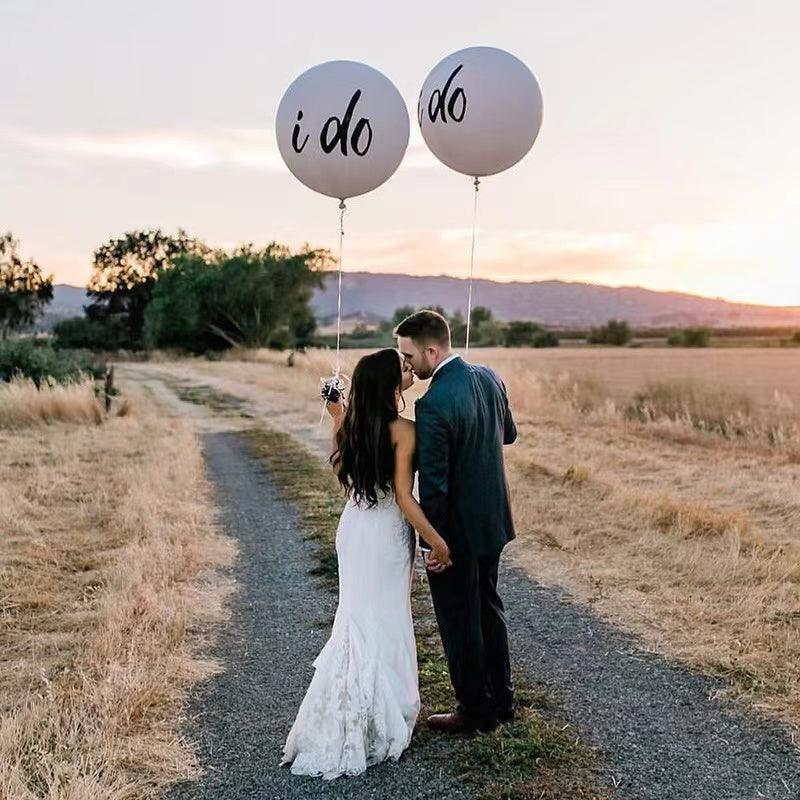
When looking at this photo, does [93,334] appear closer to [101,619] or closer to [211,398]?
[211,398]

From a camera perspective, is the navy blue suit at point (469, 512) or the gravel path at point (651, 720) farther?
the navy blue suit at point (469, 512)

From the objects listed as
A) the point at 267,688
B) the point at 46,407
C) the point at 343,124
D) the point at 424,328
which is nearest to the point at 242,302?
the point at 46,407

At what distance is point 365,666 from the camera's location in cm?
391

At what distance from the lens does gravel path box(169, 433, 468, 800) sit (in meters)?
3.71

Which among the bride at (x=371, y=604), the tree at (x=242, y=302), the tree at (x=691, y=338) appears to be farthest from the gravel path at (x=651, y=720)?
the tree at (x=691, y=338)

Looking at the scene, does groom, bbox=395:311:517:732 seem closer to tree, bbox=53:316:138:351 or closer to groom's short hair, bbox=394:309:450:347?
groom's short hair, bbox=394:309:450:347

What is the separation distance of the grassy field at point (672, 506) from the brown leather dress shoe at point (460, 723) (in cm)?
142

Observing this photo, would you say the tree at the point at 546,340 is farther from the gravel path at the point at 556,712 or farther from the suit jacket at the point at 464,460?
the suit jacket at the point at 464,460

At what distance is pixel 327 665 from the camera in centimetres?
393

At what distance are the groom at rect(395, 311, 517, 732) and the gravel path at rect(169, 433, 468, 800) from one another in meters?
Answer: 0.45

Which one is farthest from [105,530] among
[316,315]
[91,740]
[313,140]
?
[316,315]

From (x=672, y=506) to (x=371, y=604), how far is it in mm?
5515

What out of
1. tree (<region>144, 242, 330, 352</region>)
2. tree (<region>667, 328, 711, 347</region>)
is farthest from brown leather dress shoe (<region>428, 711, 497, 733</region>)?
tree (<region>667, 328, 711, 347</region>)

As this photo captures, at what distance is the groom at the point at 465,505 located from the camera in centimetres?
389
